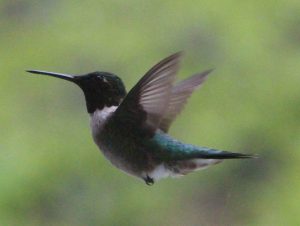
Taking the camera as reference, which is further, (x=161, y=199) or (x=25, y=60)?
(x=25, y=60)

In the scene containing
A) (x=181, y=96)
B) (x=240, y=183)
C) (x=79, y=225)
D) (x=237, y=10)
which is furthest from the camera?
(x=237, y=10)

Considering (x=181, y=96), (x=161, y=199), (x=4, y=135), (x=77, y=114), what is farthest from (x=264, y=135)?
(x=181, y=96)

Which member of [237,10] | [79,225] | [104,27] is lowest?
[79,225]

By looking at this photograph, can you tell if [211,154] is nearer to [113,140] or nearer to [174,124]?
[113,140]

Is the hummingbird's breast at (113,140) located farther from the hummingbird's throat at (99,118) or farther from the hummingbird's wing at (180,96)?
the hummingbird's wing at (180,96)

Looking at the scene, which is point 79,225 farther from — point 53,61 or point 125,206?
point 53,61

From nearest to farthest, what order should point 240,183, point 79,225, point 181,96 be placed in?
point 181,96
point 79,225
point 240,183

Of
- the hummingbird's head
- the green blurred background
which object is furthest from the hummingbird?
the green blurred background
